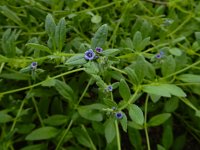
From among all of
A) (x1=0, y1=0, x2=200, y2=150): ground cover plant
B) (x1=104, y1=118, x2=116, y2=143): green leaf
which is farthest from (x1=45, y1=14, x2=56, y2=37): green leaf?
(x1=104, y1=118, x2=116, y2=143): green leaf

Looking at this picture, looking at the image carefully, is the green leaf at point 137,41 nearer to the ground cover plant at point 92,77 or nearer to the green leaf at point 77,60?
the ground cover plant at point 92,77

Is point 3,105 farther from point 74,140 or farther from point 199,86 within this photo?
point 199,86

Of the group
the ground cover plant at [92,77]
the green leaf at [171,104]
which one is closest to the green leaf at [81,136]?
the ground cover plant at [92,77]

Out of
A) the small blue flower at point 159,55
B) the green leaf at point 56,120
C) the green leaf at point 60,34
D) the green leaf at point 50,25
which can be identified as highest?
the green leaf at point 50,25

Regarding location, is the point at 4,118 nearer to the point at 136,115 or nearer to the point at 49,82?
the point at 49,82

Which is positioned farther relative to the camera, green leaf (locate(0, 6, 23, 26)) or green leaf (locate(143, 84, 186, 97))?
green leaf (locate(0, 6, 23, 26))

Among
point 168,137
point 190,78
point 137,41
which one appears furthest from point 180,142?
point 137,41

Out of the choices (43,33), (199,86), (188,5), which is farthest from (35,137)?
(188,5)

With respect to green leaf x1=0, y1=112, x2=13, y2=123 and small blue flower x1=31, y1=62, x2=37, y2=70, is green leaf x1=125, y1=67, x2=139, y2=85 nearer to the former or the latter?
small blue flower x1=31, y1=62, x2=37, y2=70
